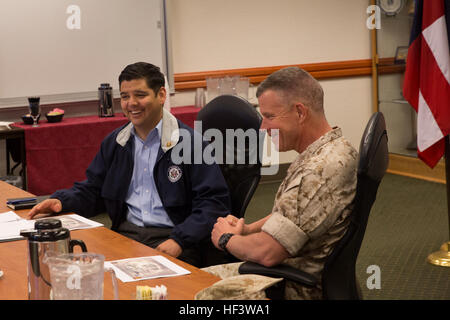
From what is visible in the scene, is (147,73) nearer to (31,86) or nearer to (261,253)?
(261,253)

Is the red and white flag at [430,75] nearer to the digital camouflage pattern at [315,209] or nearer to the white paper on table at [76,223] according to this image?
the digital camouflage pattern at [315,209]

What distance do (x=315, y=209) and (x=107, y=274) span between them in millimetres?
638

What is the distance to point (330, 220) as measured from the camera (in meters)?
2.04

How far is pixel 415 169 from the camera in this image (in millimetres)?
6562

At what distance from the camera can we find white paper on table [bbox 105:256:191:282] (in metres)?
1.92

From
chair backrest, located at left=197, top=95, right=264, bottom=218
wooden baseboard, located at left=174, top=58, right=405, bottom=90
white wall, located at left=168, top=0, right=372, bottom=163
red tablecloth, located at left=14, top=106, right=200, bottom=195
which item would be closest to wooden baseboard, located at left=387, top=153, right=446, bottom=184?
white wall, located at left=168, top=0, right=372, bottom=163

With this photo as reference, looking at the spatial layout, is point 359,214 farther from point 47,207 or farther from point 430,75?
point 430,75

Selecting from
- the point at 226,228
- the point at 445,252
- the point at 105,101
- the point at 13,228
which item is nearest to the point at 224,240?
the point at 226,228

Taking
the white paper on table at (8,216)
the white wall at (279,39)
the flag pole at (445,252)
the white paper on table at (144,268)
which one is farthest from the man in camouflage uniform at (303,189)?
the white wall at (279,39)

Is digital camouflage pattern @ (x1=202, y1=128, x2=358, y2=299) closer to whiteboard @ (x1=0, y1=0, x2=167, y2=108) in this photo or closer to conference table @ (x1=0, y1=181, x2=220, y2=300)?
conference table @ (x1=0, y1=181, x2=220, y2=300)

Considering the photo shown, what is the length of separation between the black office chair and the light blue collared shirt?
31.2 inches
